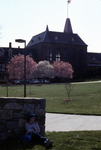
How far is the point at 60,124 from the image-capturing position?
32.4ft

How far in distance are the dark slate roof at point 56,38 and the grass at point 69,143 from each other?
71820 millimetres

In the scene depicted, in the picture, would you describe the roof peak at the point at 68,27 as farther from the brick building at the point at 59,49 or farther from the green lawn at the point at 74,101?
the green lawn at the point at 74,101

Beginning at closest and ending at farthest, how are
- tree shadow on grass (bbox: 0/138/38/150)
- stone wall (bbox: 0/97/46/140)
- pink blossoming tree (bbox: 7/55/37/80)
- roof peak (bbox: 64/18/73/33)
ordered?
tree shadow on grass (bbox: 0/138/38/150) < stone wall (bbox: 0/97/46/140) < pink blossoming tree (bbox: 7/55/37/80) < roof peak (bbox: 64/18/73/33)

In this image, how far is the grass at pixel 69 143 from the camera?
6.05m

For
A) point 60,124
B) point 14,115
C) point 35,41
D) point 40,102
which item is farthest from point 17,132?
point 35,41

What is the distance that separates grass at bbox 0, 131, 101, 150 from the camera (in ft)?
19.9

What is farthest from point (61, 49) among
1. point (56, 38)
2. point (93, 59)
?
point (93, 59)

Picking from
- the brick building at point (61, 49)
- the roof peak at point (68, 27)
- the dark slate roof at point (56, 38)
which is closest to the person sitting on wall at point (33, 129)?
the brick building at point (61, 49)

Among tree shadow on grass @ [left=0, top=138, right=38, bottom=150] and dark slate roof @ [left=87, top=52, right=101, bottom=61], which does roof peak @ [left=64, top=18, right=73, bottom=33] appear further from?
tree shadow on grass @ [left=0, top=138, right=38, bottom=150]

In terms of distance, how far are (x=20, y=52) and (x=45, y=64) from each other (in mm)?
16458

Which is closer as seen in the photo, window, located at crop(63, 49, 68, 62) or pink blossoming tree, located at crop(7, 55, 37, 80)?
pink blossoming tree, located at crop(7, 55, 37, 80)

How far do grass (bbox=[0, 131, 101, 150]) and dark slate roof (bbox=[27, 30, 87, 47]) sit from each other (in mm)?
71820

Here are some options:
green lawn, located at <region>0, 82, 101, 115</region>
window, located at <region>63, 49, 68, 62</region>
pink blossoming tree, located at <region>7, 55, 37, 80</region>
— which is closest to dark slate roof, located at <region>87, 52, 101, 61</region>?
window, located at <region>63, 49, 68, 62</region>

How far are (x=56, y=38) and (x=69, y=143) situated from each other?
76.7 m
